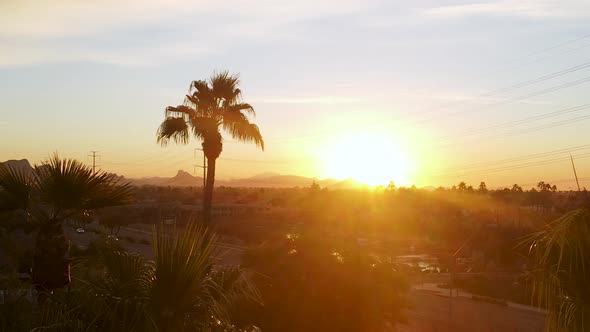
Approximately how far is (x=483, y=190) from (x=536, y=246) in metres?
111

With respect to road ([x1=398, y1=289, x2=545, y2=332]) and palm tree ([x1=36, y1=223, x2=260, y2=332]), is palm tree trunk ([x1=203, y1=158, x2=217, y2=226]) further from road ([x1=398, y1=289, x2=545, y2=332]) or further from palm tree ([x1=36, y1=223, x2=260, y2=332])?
palm tree ([x1=36, y1=223, x2=260, y2=332])

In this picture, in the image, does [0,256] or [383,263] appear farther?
[0,256]

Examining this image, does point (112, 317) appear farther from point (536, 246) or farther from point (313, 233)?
point (313, 233)

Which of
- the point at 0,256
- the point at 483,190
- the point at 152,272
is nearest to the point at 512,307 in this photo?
the point at 0,256

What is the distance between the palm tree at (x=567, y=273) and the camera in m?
8.89

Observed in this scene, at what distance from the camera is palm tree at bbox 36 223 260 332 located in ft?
28.4

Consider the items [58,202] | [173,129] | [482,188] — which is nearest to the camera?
[58,202]

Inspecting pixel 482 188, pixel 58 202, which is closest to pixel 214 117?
pixel 58 202

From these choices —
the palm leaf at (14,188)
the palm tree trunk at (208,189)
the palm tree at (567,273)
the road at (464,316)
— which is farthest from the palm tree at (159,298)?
the palm tree trunk at (208,189)

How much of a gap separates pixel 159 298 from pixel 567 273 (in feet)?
16.6

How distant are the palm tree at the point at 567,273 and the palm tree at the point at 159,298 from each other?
13.7 feet

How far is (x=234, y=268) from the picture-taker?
11.4m

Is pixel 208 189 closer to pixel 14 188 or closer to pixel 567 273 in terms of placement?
pixel 14 188

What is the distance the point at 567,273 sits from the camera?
30.2 ft
